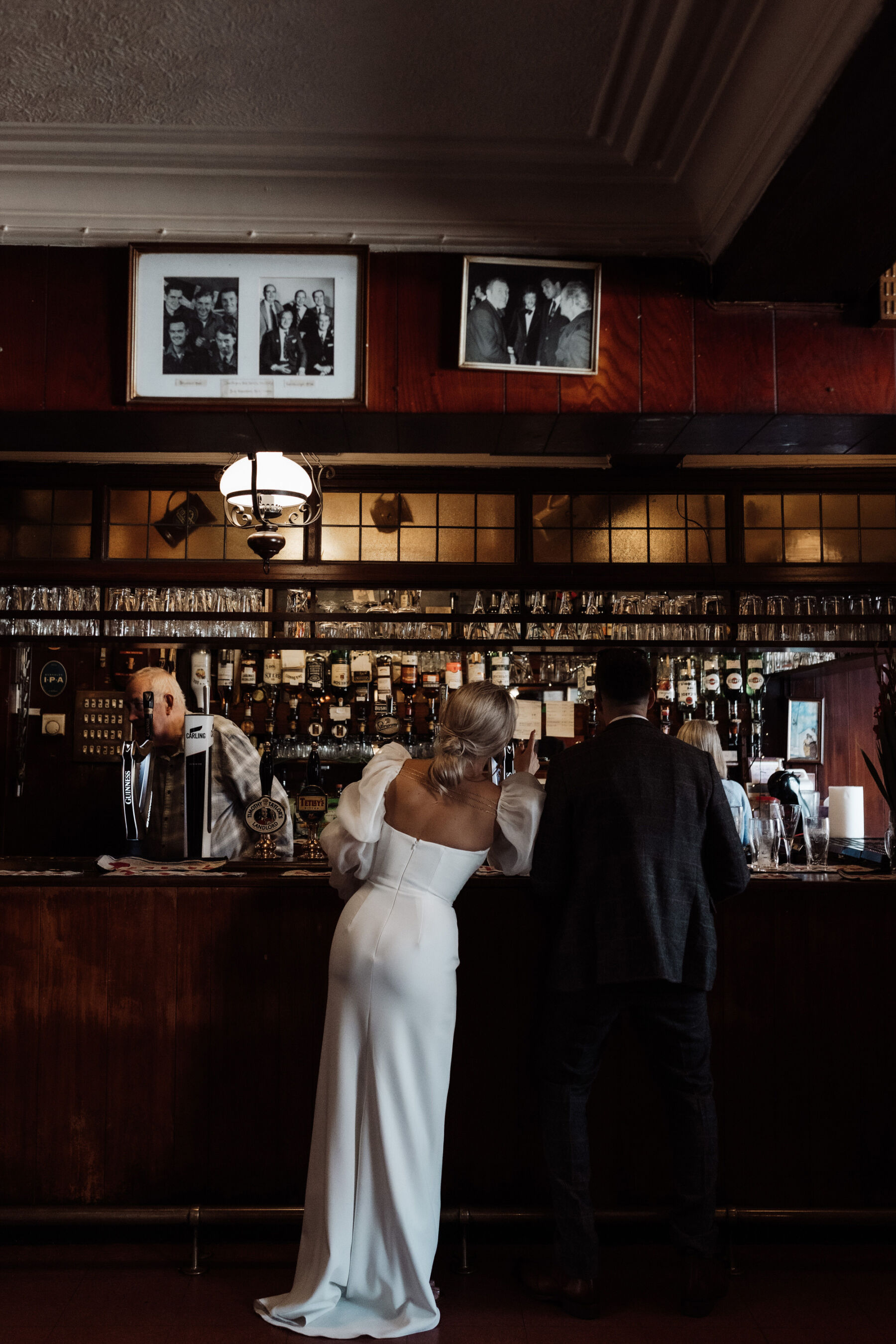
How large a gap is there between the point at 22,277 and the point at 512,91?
1601mm

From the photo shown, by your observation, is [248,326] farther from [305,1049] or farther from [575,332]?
[305,1049]

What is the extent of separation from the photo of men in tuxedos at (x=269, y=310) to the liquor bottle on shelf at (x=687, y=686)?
11.9 ft

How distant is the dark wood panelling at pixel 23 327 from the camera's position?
10.1 ft

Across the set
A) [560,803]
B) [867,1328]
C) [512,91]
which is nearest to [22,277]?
[512,91]

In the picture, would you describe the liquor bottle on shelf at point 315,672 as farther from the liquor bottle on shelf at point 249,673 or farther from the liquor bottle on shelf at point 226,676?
the liquor bottle on shelf at point 226,676

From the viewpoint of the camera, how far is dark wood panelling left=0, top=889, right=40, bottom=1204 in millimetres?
2938

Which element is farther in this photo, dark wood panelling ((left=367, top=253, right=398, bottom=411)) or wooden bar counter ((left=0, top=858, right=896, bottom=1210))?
dark wood panelling ((left=367, top=253, right=398, bottom=411))

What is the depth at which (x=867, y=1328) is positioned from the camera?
8.20 feet

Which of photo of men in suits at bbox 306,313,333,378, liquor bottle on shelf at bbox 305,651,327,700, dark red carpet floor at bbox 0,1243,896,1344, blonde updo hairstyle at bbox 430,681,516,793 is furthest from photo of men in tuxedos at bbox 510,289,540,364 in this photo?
liquor bottle on shelf at bbox 305,651,327,700

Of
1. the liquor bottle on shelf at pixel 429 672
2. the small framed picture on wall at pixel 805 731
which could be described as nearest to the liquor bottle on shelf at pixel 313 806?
the liquor bottle on shelf at pixel 429 672

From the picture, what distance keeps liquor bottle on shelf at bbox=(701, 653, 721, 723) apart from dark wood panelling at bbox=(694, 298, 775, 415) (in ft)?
10.1

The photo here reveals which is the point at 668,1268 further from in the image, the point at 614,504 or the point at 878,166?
the point at 614,504

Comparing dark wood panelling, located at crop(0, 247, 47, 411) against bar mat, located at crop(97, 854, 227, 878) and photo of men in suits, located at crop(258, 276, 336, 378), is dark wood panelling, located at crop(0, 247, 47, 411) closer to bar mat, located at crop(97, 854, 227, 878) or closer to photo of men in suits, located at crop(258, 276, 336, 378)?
photo of men in suits, located at crop(258, 276, 336, 378)

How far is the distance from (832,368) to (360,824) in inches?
79.5
